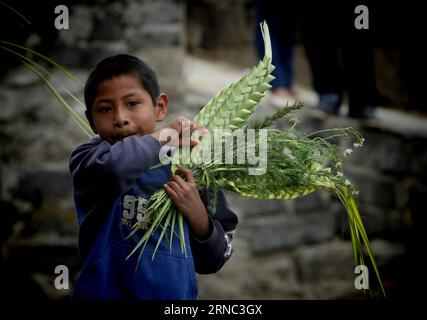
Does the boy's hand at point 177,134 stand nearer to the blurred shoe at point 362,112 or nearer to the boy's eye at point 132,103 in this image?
the boy's eye at point 132,103

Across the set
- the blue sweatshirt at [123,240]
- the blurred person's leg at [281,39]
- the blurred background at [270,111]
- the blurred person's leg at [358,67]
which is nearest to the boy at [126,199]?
the blue sweatshirt at [123,240]

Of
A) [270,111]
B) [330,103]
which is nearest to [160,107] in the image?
[270,111]

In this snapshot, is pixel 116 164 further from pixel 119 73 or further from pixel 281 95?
pixel 281 95

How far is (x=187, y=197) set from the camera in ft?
4.42

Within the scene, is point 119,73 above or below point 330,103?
below

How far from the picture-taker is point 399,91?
3.91 metres

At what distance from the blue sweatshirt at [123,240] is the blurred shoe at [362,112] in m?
2.39

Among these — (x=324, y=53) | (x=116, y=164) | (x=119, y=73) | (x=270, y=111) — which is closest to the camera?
(x=116, y=164)

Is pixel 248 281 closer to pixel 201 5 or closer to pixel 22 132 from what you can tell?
pixel 22 132

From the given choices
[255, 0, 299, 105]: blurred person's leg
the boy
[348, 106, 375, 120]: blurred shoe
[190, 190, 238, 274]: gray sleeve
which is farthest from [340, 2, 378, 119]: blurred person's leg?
the boy

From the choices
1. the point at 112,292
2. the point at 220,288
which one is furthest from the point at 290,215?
the point at 112,292

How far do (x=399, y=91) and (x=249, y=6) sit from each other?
1.16 meters

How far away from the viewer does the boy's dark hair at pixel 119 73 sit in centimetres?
139

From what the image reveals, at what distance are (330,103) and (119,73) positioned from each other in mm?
2406
